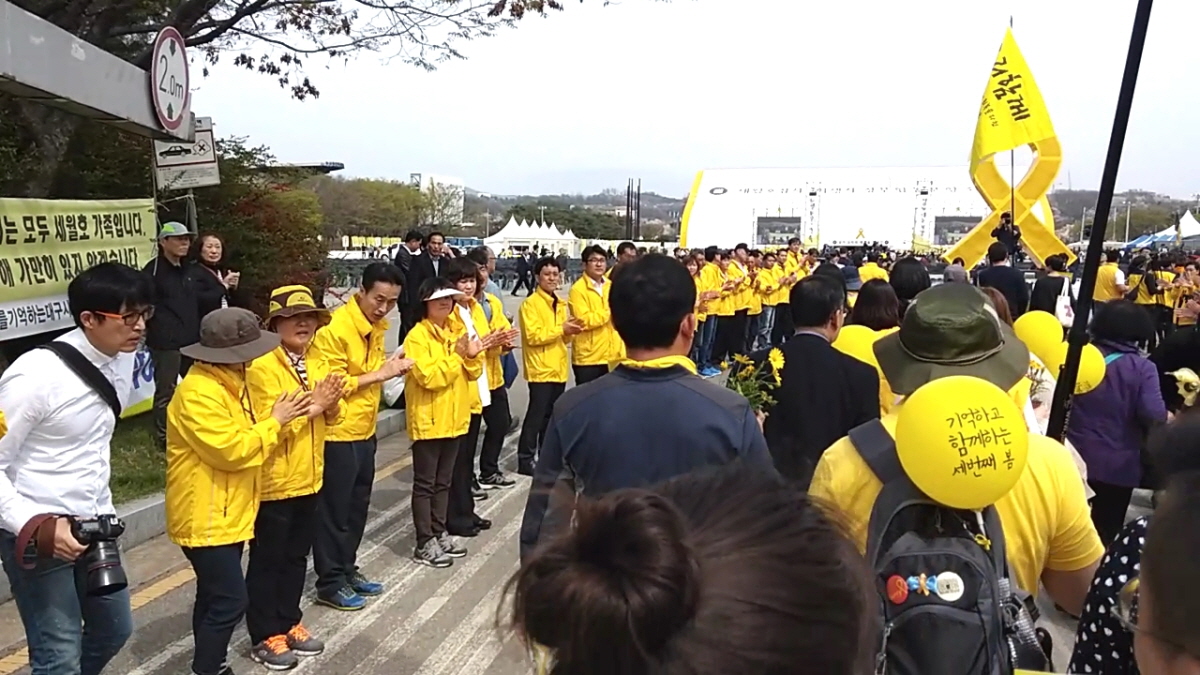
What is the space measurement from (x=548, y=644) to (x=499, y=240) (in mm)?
56135

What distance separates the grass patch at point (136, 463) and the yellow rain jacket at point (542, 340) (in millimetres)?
2716

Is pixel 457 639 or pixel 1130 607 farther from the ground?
pixel 1130 607

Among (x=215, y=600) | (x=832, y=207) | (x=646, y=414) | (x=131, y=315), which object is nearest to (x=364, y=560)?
(x=215, y=600)

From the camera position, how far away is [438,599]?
4.94 m

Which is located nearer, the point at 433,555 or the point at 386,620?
the point at 386,620

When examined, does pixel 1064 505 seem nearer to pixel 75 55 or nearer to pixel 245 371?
pixel 245 371

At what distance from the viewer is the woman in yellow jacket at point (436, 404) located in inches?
207

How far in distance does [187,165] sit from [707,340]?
290 inches

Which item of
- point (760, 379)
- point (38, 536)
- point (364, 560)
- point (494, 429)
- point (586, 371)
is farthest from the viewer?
point (586, 371)

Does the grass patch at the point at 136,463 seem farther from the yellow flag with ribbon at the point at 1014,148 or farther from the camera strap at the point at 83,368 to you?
the yellow flag with ribbon at the point at 1014,148

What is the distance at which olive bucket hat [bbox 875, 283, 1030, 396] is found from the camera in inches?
89.9

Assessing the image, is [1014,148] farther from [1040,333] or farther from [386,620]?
[386,620]

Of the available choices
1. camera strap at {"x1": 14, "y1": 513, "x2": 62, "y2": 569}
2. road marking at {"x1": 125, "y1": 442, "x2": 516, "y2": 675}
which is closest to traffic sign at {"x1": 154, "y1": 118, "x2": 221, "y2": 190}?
road marking at {"x1": 125, "y1": 442, "x2": 516, "y2": 675}

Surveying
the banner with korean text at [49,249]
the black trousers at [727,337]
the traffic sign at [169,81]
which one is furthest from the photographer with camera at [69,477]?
the black trousers at [727,337]
